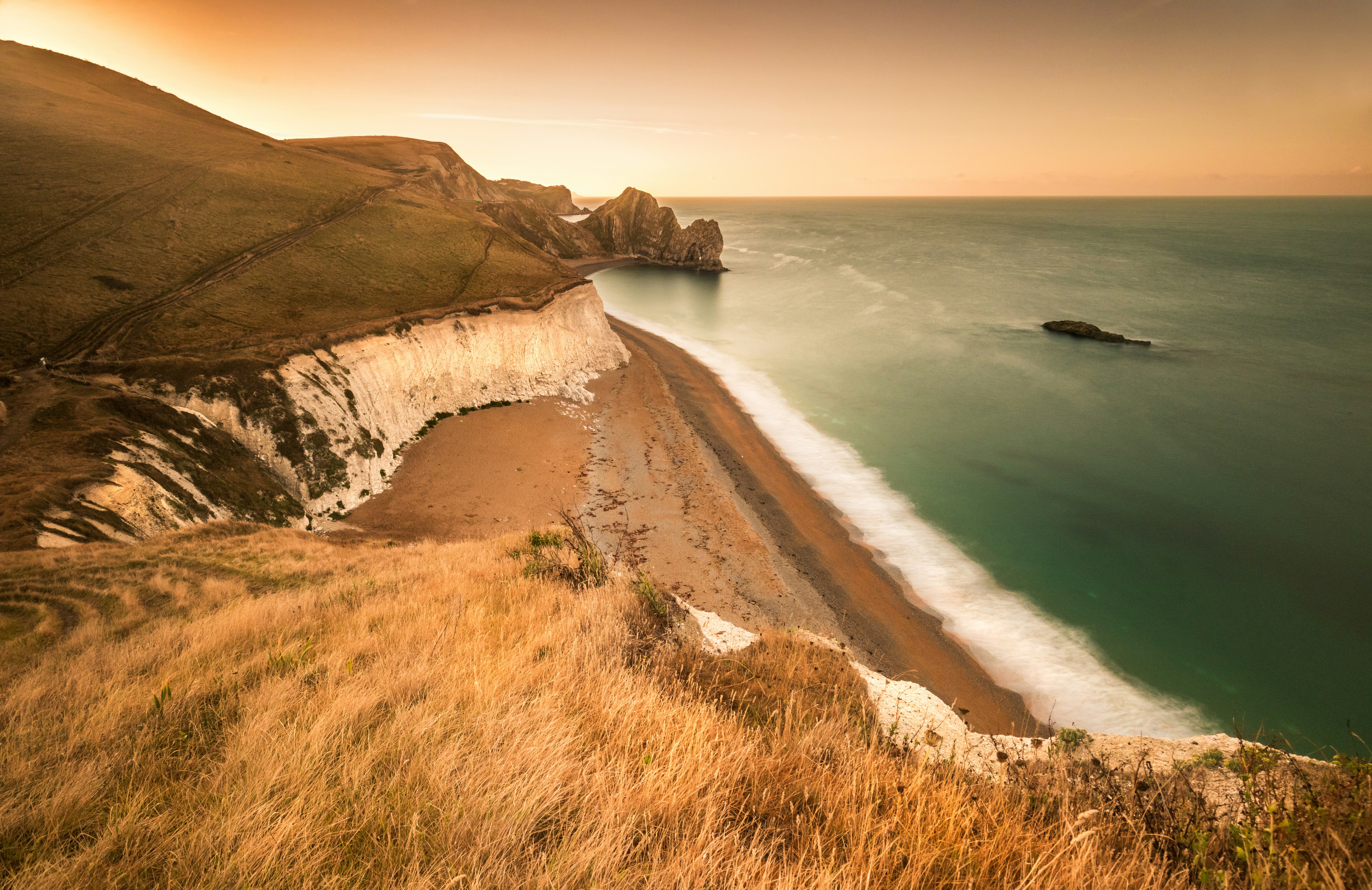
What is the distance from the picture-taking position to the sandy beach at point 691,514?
15.7 m

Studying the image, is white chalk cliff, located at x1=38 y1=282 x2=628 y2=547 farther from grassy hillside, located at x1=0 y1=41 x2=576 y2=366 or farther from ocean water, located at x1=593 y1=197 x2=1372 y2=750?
ocean water, located at x1=593 y1=197 x2=1372 y2=750

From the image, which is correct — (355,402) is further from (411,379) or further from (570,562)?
(570,562)

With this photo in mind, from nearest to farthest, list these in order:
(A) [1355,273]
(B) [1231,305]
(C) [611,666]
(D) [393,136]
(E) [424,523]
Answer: (C) [611,666] → (E) [424,523] → (B) [1231,305] → (A) [1355,273] → (D) [393,136]

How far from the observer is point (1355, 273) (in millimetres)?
67562

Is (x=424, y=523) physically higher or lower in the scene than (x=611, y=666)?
lower

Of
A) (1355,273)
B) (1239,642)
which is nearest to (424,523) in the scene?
(1239,642)

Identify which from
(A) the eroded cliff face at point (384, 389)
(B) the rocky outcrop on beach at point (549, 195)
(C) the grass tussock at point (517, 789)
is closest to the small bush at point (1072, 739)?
(C) the grass tussock at point (517, 789)

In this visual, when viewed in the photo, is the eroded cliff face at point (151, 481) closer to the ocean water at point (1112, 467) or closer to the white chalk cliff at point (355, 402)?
the white chalk cliff at point (355, 402)

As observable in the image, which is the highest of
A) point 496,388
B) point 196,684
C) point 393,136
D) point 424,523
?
point 393,136

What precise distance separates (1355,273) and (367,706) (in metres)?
112

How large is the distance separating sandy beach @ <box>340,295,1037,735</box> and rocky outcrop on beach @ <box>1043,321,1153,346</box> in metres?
35.1

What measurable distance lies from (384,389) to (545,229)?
73725 mm

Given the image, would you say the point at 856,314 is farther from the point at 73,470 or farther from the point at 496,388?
the point at 73,470

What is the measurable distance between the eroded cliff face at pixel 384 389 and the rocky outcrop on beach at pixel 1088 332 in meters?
41.1
